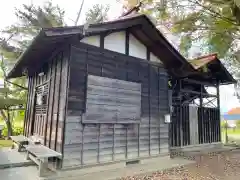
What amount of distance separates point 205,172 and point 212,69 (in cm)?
572

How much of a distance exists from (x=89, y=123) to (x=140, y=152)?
6.80 ft

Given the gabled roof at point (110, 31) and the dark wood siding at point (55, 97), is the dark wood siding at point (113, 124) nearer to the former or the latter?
the dark wood siding at point (55, 97)

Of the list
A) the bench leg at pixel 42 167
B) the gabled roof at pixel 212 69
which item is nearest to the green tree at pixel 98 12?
the gabled roof at pixel 212 69

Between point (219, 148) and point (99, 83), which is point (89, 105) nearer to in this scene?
point (99, 83)

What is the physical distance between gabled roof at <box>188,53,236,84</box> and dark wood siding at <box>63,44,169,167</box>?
8.08 feet

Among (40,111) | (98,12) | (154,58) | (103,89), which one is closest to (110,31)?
(103,89)

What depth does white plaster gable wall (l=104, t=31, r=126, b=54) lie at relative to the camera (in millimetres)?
6001

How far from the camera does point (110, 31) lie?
234 inches

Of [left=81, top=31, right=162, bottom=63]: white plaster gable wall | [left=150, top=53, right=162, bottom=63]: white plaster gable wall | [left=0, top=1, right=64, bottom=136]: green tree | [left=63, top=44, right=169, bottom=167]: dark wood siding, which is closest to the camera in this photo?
[left=63, top=44, right=169, bottom=167]: dark wood siding

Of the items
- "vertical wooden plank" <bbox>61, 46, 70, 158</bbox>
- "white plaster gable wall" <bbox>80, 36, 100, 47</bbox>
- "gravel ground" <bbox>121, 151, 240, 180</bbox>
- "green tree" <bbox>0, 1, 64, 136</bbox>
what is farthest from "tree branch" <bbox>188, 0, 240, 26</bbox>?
"green tree" <bbox>0, 1, 64, 136</bbox>

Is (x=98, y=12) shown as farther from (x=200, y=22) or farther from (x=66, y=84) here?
(x=66, y=84)

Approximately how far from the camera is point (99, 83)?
5.56 m

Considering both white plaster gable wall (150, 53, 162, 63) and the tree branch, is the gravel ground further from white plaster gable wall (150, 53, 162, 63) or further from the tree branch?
the tree branch

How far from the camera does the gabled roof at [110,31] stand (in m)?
4.70
